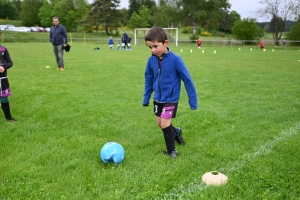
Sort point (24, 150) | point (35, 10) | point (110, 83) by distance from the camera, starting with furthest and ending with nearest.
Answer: point (35, 10) < point (110, 83) < point (24, 150)

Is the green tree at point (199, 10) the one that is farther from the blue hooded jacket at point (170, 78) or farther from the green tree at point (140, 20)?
the blue hooded jacket at point (170, 78)

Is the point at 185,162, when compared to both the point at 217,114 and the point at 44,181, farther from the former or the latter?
the point at 217,114

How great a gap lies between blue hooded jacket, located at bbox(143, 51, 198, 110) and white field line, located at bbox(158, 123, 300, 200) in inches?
37.6

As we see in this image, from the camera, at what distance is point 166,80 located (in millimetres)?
3732

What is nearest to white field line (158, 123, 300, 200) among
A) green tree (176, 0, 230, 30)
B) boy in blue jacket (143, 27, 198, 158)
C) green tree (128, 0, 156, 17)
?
boy in blue jacket (143, 27, 198, 158)

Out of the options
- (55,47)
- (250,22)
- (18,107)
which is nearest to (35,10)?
(250,22)

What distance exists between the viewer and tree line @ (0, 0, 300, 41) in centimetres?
4112

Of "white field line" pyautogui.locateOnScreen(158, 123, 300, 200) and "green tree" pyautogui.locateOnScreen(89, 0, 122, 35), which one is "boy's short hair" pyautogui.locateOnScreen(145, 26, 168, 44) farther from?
"green tree" pyautogui.locateOnScreen(89, 0, 122, 35)

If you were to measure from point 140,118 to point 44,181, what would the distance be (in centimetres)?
280

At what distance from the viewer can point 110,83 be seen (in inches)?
372

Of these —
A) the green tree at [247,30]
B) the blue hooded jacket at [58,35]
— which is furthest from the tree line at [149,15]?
the blue hooded jacket at [58,35]

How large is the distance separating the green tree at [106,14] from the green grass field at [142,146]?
59.5 meters

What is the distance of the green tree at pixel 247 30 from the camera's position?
39938 millimetres

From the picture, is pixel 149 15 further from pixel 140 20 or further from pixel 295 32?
pixel 295 32
